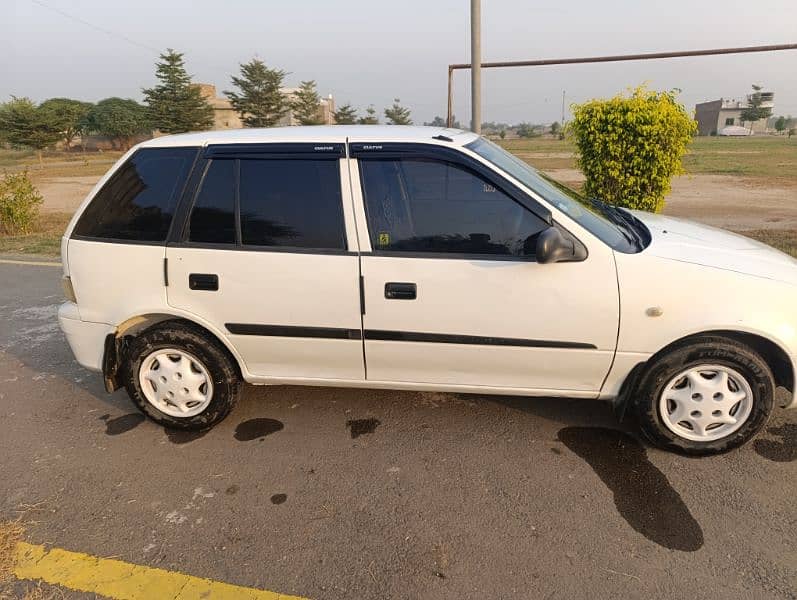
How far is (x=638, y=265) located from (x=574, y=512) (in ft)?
4.03

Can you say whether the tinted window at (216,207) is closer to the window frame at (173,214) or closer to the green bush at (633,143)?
the window frame at (173,214)

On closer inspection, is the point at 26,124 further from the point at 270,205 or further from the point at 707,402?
the point at 707,402

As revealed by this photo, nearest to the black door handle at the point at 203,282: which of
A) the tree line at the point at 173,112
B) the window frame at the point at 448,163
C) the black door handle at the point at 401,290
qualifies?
the window frame at the point at 448,163

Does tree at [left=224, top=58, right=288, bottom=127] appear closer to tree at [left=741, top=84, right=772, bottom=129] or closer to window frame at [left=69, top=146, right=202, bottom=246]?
window frame at [left=69, top=146, right=202, bottom=246]

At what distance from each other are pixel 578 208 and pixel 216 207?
6.73 feet

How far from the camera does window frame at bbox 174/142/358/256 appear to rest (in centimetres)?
287

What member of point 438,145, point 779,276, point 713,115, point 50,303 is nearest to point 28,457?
point 438,145

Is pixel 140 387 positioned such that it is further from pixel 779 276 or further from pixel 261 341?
pixel 779 276

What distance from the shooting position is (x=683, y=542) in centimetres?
226

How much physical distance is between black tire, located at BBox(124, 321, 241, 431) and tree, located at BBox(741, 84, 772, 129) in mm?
103272

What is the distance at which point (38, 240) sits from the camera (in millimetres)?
9391

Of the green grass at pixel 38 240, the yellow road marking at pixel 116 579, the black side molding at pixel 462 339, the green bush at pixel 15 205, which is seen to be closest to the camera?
the yellow road marking at pixel 116 579

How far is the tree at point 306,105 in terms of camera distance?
191 feet

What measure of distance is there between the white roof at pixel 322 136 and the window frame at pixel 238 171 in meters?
0.04
